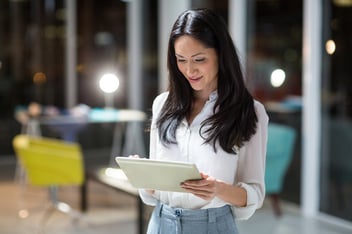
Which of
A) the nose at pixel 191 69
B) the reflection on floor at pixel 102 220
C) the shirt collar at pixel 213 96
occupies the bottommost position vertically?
the reflection on floor at pixel 102 220

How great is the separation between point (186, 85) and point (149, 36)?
636 centimetres

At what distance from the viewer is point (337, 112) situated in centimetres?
492

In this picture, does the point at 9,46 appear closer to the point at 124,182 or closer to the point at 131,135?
the point at 131,135

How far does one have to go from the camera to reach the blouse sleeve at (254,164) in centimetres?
156

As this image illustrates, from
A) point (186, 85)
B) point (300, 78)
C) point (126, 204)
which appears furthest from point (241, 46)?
point (186, 85)

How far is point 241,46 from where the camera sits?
5.96 m

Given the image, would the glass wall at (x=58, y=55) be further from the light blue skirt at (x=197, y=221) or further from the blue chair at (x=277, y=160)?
the light blue skirt at (x=197, y=221)

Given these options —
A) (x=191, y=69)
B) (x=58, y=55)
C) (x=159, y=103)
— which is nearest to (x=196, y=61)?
(x=191, y=69)

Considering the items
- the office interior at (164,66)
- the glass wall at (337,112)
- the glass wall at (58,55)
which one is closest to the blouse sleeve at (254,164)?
the office interior at (164,66)

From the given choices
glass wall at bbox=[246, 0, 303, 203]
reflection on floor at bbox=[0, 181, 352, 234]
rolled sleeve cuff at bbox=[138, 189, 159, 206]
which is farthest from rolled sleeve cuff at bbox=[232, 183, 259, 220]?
glass wall at bbox=[246, 0, 303, 203]

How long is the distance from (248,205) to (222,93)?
13.0 inches

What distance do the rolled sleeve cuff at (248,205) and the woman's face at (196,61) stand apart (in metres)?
0.32

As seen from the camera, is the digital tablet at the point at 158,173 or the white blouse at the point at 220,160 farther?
the white blouse at the point at 220,160

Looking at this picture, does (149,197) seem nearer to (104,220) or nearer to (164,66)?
(104,220)
